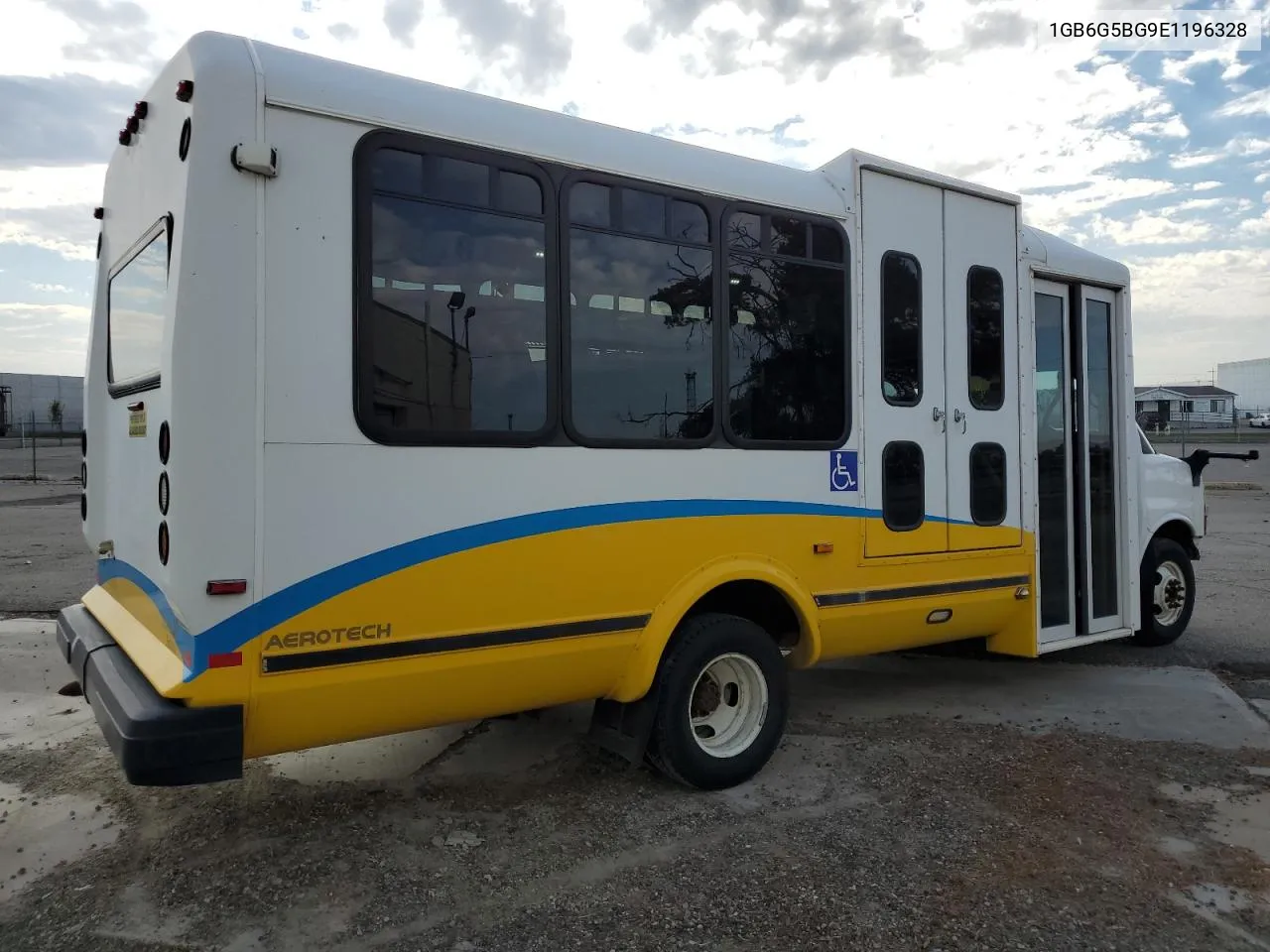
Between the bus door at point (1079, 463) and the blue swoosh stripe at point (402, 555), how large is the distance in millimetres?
2369

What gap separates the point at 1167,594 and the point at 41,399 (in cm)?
6307

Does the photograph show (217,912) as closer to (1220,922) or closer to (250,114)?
(250,114)

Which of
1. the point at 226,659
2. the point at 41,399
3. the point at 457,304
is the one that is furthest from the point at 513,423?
the point at 41,399

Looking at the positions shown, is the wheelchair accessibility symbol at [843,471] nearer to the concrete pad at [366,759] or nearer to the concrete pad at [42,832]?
the concrete pad at [366,759]

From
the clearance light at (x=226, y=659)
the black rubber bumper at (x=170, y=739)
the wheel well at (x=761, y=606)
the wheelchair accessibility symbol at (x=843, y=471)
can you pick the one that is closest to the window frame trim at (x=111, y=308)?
the clearance light at (x=226, y=659)

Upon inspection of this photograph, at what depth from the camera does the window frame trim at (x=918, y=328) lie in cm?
481

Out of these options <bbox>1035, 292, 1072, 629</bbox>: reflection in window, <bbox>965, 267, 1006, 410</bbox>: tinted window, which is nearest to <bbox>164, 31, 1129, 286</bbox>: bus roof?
<bbox>965, 267, 1006, 410</bbox>: tinted window

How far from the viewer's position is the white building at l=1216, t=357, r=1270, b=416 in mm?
88438

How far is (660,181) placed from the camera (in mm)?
4070

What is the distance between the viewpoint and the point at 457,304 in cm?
351

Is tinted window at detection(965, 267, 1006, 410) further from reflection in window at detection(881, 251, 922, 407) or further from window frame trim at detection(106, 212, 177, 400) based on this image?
window frame trim at detection(106, 212, 177, 400)

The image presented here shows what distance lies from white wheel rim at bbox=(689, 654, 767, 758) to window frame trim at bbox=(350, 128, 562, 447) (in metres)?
1.48

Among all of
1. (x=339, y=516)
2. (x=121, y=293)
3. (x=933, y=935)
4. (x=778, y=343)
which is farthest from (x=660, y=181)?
(x=933, y=935)

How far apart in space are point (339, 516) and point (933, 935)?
243 cm
